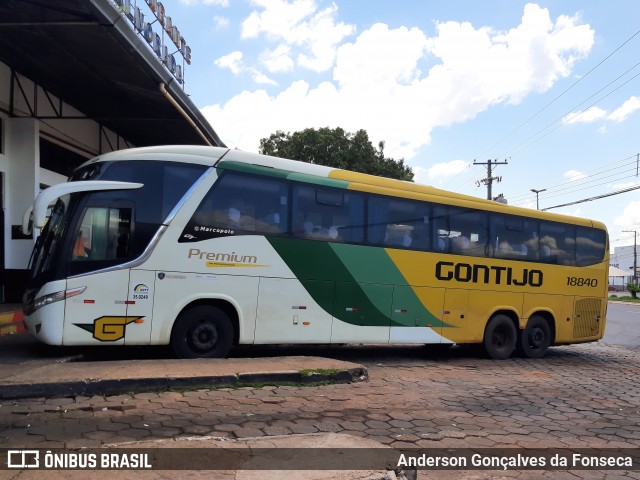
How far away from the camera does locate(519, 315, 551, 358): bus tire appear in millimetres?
11094

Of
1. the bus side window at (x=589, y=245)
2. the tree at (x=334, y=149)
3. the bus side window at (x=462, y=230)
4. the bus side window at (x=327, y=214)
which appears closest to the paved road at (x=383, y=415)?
the bus side window at (x=327, y=214)

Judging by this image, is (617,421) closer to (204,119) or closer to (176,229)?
(176,229)

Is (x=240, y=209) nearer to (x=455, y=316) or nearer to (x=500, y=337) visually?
(x=455, y=316)

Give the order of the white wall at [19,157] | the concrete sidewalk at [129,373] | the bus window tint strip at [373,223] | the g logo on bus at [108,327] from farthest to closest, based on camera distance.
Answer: the white wall at [19,157]
the bus window tint strip at [373,223]
the g logo on bus at [108,327]
the concrete sidewalk at [129,373]

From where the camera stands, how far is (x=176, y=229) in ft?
24.2

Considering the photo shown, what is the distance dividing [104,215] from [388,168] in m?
27.3

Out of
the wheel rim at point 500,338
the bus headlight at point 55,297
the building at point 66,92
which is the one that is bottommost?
the wheel rim at point 500,338

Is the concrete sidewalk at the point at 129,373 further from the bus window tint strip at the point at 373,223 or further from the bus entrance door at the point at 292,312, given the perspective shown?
the bus window tint strip at the point at 373,223

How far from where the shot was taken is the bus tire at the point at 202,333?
744cm

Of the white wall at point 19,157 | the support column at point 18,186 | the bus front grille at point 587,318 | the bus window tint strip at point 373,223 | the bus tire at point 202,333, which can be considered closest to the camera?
the bus tire at point 202,333

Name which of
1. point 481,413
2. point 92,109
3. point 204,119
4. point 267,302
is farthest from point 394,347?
point 92,109

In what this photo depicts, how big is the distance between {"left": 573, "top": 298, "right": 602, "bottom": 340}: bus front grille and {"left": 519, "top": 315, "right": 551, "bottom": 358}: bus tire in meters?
Answer: 0.83

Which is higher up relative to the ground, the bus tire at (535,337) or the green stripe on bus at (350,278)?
the green stripe on bus at (350,278)

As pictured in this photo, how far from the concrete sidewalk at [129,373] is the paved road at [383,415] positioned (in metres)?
0.15
